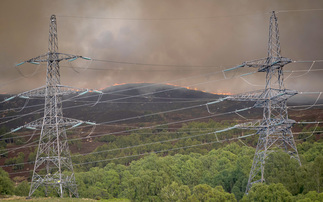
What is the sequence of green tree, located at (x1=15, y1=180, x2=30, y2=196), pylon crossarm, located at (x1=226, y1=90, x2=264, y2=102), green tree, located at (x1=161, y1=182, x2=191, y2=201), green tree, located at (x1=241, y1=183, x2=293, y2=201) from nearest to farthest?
green tree, located at (x1=241, y1=183, x2=293, y2=201) < pylon crossarm, located at (x1=226, y1=90, x2=264, y2=102) < green tree, located at (x1=161, y1=182, x2=191, y2=201) < green tree, located at (x1=15, y1=180, x2=30, y2=196)

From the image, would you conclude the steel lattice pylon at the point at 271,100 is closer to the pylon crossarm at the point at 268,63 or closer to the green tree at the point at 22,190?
the pylon crossarm at the point at 268,63

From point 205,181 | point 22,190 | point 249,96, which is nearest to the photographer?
point 249,96

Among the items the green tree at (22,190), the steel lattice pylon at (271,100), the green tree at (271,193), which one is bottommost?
the green tree at (22,190)

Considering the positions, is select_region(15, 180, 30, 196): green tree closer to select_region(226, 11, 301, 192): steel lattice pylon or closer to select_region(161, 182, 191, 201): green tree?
select_region(161, 182, 191, 201): green tree

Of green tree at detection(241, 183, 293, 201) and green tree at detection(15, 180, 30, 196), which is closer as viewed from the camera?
green tree at detection(241, 183, 293, 201)

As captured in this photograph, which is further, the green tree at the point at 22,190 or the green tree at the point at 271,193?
the green tree at the point at 22,190

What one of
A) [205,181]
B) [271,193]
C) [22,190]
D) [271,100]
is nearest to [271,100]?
[271,100]

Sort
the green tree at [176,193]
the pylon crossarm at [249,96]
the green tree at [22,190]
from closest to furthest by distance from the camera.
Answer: the pylon crossarm at [249,96], the green tree at [176,193], the green tree at [22,190]

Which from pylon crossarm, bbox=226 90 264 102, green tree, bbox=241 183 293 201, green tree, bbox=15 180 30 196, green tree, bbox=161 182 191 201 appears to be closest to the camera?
green tree, bbox=241 183 293 201

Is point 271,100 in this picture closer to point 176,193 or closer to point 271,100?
point 271,100

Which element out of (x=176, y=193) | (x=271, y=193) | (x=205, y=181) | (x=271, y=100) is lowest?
(x=205, y=181)

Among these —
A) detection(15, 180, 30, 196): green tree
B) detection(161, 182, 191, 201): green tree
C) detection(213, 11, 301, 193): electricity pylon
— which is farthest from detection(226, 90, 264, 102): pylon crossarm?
detection(15, 180, 30, 196): green tree

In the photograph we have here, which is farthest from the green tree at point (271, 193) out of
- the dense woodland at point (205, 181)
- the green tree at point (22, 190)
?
the green tree at point (22, 190)
